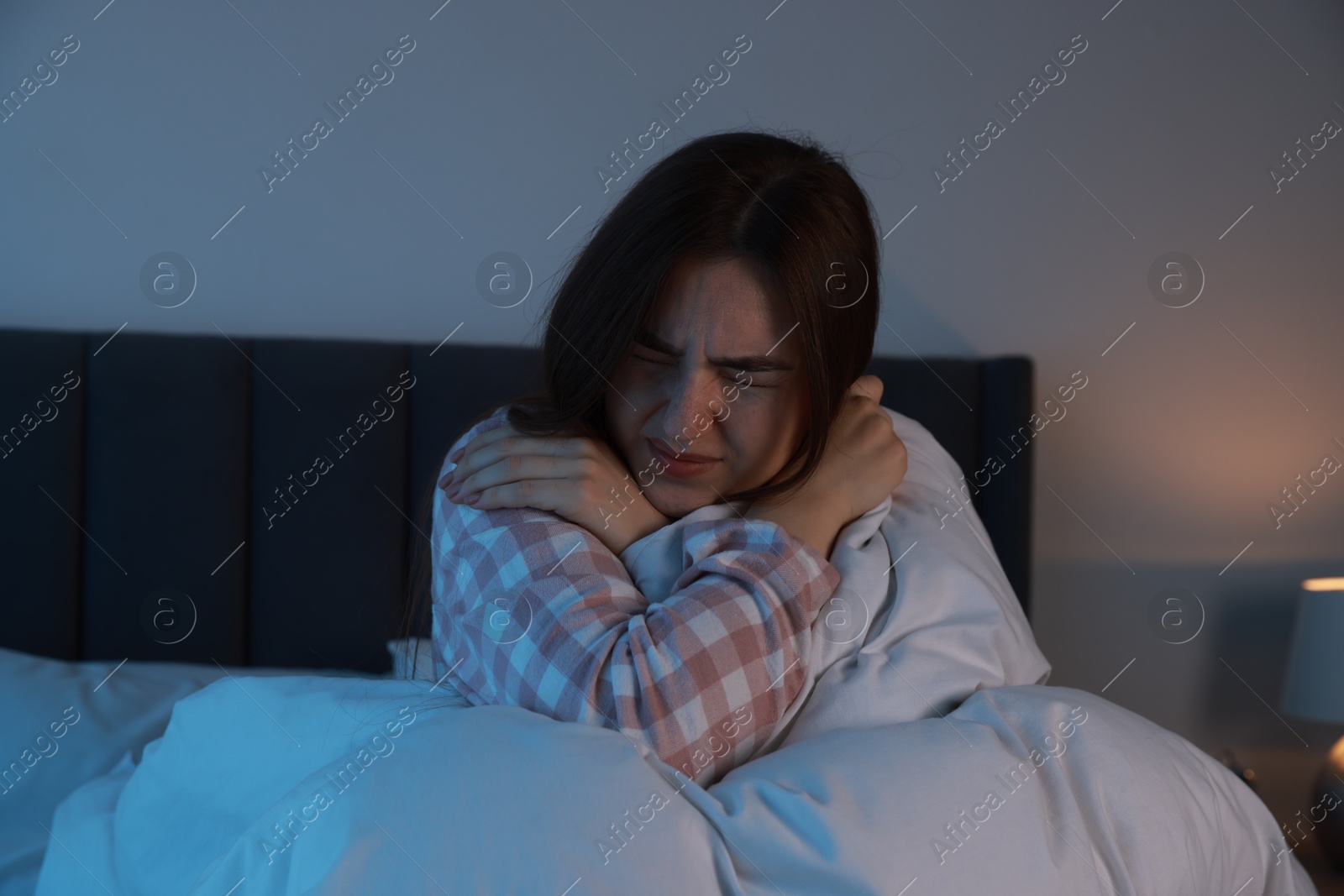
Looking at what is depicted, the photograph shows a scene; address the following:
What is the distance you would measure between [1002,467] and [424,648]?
98cm

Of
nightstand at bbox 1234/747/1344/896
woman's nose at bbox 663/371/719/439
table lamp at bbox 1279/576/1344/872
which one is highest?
woman's nose at bbox 663/371/719/439

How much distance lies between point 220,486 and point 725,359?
0.94 metres

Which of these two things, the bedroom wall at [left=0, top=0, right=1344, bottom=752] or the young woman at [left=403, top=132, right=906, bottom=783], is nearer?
the young woman at [left=403, top=132, right=906, bottom=783]

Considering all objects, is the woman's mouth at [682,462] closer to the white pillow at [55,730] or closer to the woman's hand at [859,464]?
the woman's hand at [859,464]

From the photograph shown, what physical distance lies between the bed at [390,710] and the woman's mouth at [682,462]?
20 cm

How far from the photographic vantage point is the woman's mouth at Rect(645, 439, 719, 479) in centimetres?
94

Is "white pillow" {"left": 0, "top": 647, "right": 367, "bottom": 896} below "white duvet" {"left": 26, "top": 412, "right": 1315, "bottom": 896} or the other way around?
below

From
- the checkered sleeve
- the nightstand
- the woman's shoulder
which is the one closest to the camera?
the checkered sleeve

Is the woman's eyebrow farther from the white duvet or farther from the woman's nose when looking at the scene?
the white duvet

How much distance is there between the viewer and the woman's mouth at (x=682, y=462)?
938 millimetres

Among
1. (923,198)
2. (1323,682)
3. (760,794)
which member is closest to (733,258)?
(760,794)

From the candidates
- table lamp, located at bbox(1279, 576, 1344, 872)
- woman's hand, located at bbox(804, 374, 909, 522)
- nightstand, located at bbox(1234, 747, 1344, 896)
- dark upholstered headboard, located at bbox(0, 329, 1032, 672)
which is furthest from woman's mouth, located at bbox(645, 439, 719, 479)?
nightstand, located at bbox(1234, 747, 1344, 896)

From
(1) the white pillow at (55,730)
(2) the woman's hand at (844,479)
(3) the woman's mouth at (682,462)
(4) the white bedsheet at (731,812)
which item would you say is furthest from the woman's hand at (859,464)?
(1) the white pillow at (55,730)

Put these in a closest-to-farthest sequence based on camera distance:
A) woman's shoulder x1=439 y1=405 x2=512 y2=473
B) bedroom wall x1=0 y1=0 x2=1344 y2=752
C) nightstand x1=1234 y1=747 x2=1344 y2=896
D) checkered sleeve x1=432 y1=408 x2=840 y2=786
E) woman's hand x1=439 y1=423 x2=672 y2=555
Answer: checkered sleeve x1=432 y1=408 x2=840 y2=786, woman's hand x1=439 y1=423 x2=672 y2=555, woman's shoulder x1=439 y1=405 x2=512 y2=473, bedroom wall x1=0 y1=0 x2=1344 y2=752, nightstand x1=1234 y1=747 x2=1344 y2=896
